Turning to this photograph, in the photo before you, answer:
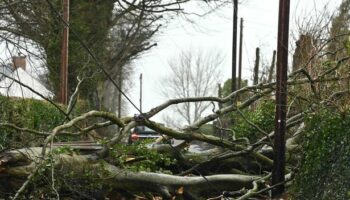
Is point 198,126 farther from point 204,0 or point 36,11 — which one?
point 204,0

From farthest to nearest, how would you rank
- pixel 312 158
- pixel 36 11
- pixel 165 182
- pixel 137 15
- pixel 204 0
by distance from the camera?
pixel 137 15, pixel 204 0, pixel 36 11, pixel 165 182, pixel 312 158

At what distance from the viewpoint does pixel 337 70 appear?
8680mm

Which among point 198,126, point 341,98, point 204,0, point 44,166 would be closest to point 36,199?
point 44,166

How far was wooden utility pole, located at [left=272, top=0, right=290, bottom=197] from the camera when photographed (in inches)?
333

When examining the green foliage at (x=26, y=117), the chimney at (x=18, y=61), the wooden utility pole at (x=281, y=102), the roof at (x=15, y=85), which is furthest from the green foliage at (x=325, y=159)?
the chimney at (x=18, y=61)

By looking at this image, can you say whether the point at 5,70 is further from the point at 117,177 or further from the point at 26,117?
the point at 26,117

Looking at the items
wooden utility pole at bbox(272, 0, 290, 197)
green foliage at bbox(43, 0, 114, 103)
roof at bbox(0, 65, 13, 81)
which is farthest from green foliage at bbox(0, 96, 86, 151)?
green foliage at bbox(43, 0, 114, 103)

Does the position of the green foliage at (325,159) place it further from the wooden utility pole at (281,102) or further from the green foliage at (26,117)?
the green foliage at (26,117)

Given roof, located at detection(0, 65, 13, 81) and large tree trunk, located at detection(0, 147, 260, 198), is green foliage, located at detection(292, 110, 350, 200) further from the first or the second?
roof, located at detection(0, 65, 13, 81)

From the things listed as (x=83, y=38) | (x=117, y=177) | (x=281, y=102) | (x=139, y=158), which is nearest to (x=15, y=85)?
(x=139, y=158)

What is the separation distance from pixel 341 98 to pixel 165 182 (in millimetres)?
2592

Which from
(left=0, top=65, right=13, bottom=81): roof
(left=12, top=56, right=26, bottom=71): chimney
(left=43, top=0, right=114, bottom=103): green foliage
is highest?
(left=43, top=0, right=114, bottom=103): green foliage

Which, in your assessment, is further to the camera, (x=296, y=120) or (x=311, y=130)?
(x=296, y=120)

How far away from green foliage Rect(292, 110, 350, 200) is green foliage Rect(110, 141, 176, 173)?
2.34m
